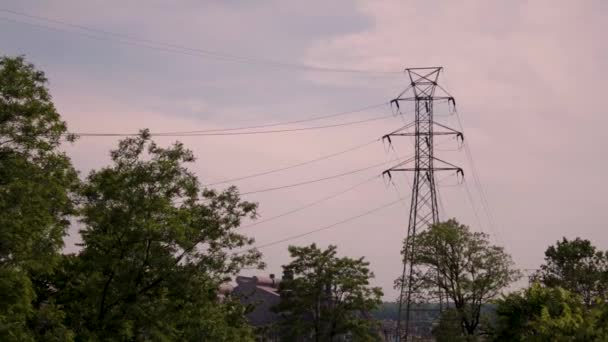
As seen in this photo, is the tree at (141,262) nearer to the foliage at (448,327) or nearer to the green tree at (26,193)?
the green tree at (26,193)

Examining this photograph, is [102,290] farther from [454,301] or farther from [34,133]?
[454,301]

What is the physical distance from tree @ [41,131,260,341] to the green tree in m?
2.86

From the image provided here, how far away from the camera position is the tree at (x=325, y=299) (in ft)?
180

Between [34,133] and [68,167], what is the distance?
1832mm

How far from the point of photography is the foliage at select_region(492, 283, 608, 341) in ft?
71.1

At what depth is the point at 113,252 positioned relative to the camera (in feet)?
96.8

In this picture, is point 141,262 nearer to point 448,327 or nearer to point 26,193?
point 26,193

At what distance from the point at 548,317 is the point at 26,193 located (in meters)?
17.4

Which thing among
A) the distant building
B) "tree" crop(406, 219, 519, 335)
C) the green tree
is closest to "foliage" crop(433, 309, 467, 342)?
"tree" crop(406, 219, 519, 335)

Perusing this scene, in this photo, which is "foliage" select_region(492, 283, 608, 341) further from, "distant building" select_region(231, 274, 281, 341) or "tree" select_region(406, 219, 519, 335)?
"distant building" select_region(231, 274, 281, 341)

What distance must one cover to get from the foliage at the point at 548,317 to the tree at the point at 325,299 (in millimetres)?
23420

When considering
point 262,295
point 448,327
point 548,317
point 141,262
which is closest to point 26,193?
point 141,262

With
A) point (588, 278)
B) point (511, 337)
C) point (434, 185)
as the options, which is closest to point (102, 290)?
point (511, 337)

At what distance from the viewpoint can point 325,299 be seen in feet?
183
